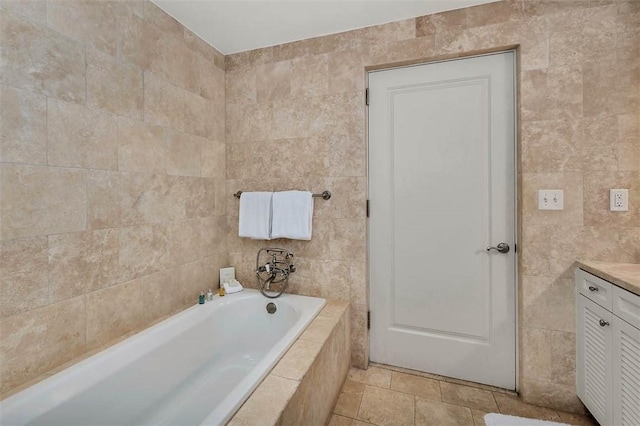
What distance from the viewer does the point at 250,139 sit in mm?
2260

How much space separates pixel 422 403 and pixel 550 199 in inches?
54.7

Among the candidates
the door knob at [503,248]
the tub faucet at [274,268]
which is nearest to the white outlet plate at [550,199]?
the door knob at [503,248]

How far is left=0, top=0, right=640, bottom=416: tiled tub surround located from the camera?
1200 mm

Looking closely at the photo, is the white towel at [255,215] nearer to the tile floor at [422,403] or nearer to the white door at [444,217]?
the white door at [444,217]

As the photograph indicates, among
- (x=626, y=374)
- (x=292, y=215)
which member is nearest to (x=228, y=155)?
(x=292, y=215)

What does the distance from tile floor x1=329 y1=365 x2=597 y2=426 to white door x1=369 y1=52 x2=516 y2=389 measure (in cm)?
10

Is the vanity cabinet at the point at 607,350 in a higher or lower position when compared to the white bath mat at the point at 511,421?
higher

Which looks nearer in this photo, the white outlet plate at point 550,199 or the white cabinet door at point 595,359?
the white cabinet door at point 595,359

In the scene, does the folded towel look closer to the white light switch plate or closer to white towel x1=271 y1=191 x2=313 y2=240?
the white light switch plate

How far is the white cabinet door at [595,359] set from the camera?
1352 millimetres

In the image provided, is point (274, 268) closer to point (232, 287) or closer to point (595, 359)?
point (232, 287)

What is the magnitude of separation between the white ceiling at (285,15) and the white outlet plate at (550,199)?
46.0 inches

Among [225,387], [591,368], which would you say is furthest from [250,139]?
[591,368]

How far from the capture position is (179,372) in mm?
1595
